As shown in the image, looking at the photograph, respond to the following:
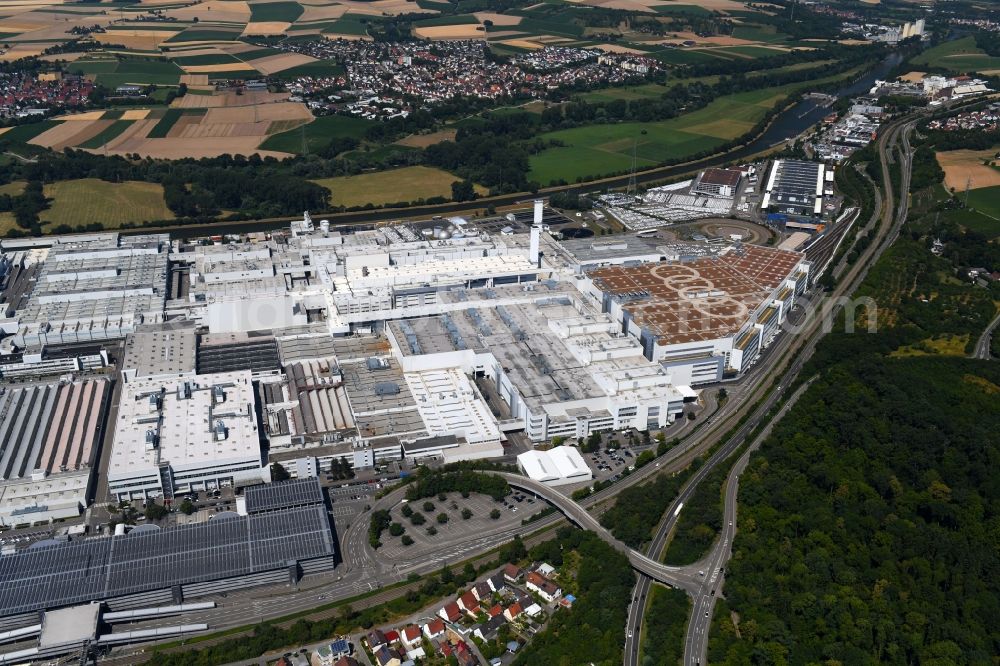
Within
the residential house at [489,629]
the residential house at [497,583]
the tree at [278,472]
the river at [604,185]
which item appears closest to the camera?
the residential house at [489,629]

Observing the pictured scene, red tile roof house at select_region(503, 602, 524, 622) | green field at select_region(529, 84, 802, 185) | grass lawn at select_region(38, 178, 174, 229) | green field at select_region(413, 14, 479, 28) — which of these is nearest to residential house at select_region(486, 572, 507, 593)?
red tile roof house at select_region(503, 602, 524, 622)

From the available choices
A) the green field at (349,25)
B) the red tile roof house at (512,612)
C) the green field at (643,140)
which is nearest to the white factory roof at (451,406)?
the red tile roof house at (512,612)

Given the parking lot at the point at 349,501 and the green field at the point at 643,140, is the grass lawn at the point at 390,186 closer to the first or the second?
the green field at the point at 643,140

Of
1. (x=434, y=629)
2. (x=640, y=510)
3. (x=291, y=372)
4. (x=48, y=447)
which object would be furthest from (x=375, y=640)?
(x=48, y=447)

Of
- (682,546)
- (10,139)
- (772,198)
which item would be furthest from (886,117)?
(10,139)

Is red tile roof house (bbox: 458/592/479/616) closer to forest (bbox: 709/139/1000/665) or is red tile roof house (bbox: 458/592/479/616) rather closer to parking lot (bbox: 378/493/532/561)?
parking lot (bbox: 378/493/532/561)
